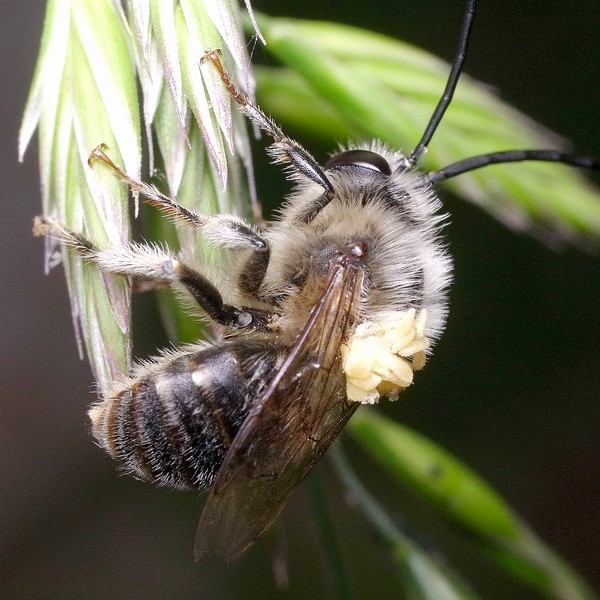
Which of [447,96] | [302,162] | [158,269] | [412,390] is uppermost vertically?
[447,96]

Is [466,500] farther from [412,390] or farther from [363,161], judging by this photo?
[412,390]

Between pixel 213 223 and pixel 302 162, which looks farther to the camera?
pixel 302 162

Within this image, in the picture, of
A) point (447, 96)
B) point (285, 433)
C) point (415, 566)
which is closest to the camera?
point (285, 433)

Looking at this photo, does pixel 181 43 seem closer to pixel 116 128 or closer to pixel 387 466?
pixel 116 128

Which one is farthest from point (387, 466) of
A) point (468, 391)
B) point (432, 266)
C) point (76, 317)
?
point (468, 391)

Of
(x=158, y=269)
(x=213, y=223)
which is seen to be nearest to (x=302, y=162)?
(x=213, y=223)

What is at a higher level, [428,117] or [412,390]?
[428,117]

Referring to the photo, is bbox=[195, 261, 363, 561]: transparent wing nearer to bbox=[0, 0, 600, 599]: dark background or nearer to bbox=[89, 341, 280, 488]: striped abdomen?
bbox=[89, 341, 280, 488]: striped abdomen
